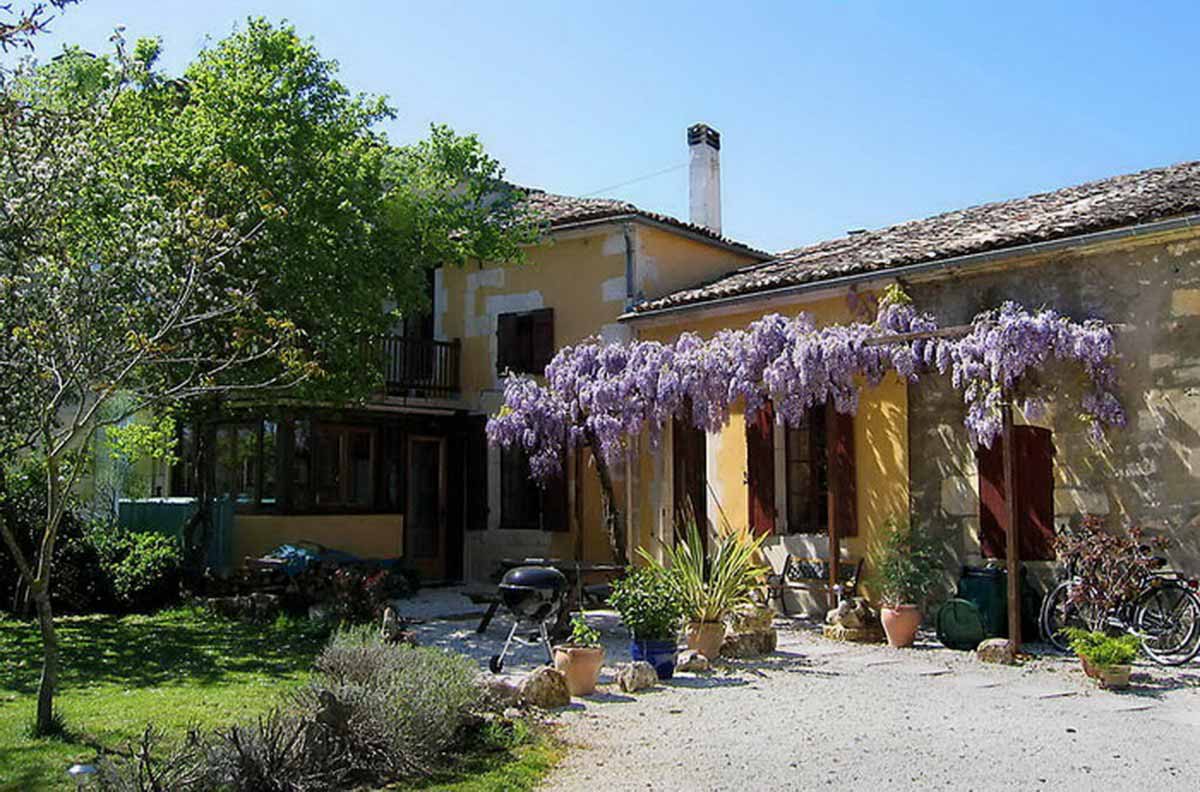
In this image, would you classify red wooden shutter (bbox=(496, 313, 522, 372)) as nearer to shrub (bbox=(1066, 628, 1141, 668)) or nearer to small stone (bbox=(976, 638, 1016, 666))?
small stone (bbox=(976, 638, 1016, 666))

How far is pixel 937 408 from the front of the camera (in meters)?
9.95

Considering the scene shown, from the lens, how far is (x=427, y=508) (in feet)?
48.6

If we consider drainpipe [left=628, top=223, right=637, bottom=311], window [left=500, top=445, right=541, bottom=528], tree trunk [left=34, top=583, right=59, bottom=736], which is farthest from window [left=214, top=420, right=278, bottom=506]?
tree trunk [left=34, top=583, right=59, bottom=736]

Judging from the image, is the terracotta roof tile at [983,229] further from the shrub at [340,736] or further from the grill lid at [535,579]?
the shrub at [340,736]

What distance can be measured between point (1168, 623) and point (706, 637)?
326 centimetres

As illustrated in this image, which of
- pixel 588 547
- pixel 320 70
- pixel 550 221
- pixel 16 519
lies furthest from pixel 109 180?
pixel 588 547

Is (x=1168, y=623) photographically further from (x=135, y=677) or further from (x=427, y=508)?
(x=427, y=508)

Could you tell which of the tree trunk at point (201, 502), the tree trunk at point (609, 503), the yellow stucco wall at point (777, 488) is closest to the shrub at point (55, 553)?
the tree trunk at point (201, 502)

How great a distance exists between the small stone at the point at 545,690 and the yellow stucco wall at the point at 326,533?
742cm

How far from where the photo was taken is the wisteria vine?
867cm

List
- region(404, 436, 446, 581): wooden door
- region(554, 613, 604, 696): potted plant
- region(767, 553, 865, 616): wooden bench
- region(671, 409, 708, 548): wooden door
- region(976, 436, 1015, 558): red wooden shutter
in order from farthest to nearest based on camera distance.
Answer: region(404, 436, 446, 581): wooden door, region(671, 409, 708, 548): wooden door, region(767, 553, 865, 616): wooden bench, region(976, 436, 1015, 558): red wooden shutter, region(554, 613, 604, 696): potted plant

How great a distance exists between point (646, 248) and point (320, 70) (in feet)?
13.9

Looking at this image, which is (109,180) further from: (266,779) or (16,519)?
(266,779)

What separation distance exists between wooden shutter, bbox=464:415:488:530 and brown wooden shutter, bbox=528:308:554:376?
42.4 inches
